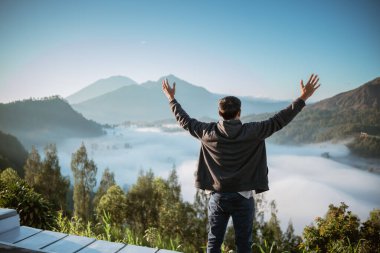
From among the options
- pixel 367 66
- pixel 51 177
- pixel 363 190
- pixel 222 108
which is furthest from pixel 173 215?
pixel 363 190

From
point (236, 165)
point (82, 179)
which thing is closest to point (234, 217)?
point (236, 165)

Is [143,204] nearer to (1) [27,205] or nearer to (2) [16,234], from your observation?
(1) [27,205]

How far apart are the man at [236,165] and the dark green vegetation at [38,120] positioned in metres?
161

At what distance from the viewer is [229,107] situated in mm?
2336

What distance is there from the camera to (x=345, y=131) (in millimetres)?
145625

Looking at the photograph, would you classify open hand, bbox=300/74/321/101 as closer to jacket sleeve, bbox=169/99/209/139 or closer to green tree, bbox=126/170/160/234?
jacket sleeve, bbox=169/99/209/139

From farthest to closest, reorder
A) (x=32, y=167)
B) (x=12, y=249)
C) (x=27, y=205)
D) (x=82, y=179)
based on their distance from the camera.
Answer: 1. (x=82, y=179)
2. (x=32, y=167)
3. (x=27, y=205)
4. (x=12, y=249)

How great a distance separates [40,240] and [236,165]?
1360 millimetres

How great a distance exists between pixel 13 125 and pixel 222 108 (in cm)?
16924

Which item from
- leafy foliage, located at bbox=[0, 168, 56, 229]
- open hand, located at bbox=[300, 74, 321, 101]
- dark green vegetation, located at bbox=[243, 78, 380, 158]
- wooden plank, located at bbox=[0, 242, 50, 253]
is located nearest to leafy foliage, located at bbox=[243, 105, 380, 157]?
dark green vegetation, located at bbox=[243, 78, 380, 158]

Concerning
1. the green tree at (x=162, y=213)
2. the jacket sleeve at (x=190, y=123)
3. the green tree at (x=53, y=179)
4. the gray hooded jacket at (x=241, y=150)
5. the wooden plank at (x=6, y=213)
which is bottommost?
the green tree at (x=162, y=213)

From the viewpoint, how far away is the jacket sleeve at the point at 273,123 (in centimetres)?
217

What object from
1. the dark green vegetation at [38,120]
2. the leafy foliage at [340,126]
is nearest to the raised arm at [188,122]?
the leafy foliage at [340,126]

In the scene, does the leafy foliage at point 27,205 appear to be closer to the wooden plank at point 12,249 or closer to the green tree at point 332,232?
the wooden plank at point 12,249
